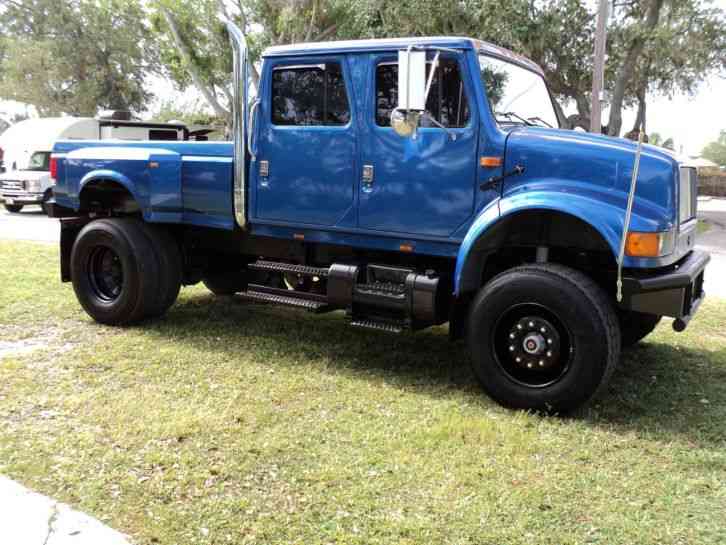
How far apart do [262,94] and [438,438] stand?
3099 mm

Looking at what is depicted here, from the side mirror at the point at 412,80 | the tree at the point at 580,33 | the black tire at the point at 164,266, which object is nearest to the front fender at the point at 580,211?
the side mirror at the point at 412,80

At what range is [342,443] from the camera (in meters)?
4.15

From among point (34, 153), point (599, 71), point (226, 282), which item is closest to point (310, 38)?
point (34, 153)

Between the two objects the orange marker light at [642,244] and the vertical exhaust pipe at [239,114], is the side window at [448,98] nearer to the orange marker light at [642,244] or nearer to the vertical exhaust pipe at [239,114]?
the orange marker light at [642,244]

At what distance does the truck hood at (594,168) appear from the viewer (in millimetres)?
4395

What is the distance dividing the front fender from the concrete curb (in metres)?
2.68

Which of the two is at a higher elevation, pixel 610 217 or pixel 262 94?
pixel 262 94

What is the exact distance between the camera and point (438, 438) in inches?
167

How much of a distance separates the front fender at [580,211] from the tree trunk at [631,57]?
13.5 meters

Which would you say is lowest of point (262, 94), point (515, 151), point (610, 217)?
point (610, 217)

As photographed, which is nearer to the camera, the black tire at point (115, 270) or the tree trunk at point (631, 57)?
the black tire at point (115, 270)

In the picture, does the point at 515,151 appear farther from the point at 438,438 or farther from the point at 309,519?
the point at 309,519

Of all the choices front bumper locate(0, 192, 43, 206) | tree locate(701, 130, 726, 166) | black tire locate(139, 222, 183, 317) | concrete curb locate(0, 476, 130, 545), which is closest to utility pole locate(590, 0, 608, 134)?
black tire locate(139, 222, 183, 317)

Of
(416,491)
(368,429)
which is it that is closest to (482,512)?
(416,491)
